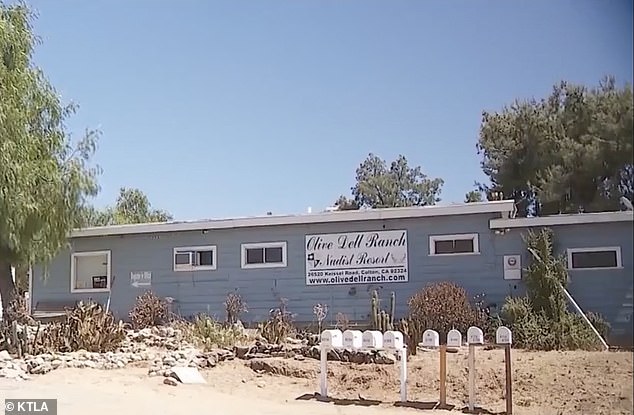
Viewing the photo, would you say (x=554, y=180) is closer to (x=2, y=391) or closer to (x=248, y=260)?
(x=2, y=391)

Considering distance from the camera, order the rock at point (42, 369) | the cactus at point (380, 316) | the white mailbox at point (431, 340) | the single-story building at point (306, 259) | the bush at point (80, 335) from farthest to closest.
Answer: the single-story building at point (306, 259) → the cactus at point (380, 316) → the bush at point (80, 335) → the rock at point (42, 369) → the white mailbox at point (431, 340)

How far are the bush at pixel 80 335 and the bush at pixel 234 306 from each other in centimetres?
402

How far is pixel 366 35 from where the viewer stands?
11031 mm

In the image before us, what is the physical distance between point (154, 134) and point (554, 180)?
34.8 ft

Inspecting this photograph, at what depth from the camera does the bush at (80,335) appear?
1355 cm

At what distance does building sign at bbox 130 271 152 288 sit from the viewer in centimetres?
1950

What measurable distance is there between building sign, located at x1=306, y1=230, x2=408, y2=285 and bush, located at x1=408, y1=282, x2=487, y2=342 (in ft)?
4.03

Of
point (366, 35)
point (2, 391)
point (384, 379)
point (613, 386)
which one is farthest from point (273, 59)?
point (613, 386)

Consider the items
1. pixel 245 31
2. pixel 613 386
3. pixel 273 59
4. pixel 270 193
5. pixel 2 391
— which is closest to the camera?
pixel 613 386

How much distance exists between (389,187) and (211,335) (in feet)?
77.6

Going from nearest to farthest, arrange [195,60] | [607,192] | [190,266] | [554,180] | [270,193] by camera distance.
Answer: [607,192] → [554,180] → [195,60] → [190,266] → [270,193]

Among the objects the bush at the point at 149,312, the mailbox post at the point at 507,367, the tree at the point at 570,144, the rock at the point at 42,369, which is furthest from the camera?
the bush at the point at 149,312

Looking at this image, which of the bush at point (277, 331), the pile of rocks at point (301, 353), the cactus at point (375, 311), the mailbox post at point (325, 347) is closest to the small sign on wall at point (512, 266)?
the cactus at point (375, 311)

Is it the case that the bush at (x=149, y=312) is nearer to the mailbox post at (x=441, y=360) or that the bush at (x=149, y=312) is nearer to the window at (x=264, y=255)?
the window at (x=264, y=255)
